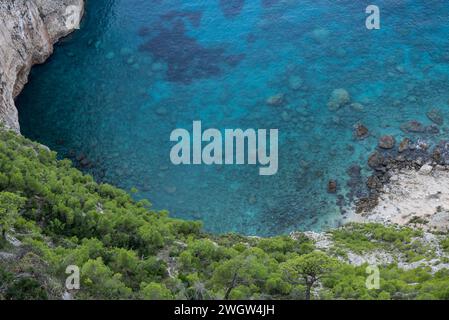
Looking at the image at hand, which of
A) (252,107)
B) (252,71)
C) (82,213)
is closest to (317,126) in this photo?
(252,107)

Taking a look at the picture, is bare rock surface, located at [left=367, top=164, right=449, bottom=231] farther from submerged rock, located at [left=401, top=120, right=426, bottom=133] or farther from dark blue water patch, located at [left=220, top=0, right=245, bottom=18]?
dark blue water patch, located at [left=220, top=0, right=245, bottom=18]

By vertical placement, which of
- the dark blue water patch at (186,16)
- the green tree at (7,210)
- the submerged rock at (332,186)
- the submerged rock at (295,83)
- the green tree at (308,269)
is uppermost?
the green tree at (7,210)

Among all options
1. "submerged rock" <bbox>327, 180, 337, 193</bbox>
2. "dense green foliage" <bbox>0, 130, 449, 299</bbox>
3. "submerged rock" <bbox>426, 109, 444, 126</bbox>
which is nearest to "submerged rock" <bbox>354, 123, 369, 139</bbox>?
"submerged rock" <bbox>327, 180, 337, 193</bbox>

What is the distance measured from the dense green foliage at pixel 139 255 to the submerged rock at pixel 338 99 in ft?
62.6

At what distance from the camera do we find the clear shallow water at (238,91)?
48688mm

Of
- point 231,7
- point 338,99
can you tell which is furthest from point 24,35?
point 338,99

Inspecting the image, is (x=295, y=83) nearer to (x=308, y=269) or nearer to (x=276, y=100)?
(x=276, y=100)

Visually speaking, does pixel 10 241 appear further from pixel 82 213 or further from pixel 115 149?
pixel 115 149

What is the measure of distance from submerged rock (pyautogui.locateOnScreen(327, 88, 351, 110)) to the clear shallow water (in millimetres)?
845

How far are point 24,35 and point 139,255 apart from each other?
35349mm

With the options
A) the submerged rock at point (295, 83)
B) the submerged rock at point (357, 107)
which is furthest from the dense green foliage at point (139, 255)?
the submerged rock at point (295, 83)

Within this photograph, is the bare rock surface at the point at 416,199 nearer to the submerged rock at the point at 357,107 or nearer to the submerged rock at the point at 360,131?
the submerged rock at the point at 360,131

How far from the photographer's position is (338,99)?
5634 centimetres

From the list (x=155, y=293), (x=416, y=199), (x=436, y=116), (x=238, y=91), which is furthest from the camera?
(x=238, y=91)
